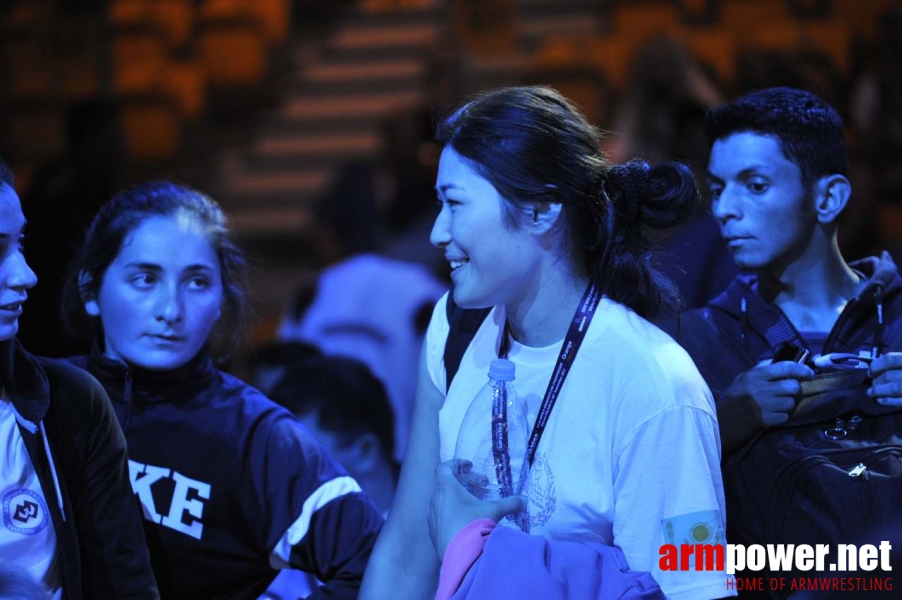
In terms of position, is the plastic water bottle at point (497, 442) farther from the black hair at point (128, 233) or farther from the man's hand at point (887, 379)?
the black hair at point (128, 233)

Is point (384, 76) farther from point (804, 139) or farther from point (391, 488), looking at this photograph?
point (804, 139)

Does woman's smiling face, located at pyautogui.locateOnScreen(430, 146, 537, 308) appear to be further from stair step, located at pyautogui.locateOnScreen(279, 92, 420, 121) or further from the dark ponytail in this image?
stair step, located at pyautogui.locateOnScreen(279, 92, 420, 121)

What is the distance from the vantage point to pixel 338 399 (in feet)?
9.18

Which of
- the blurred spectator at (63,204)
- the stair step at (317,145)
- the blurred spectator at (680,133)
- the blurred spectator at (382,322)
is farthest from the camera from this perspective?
the stair step at (317,145)

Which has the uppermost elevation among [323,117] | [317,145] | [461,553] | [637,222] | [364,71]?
[364,71]

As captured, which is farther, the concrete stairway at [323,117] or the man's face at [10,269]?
the concrete stairway at [323,117]

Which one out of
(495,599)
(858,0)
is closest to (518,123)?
(495,599)

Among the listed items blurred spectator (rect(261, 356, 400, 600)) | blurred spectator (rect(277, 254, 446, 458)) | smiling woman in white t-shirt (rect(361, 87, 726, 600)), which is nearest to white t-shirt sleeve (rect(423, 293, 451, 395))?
smiling woman in white t-shirt (rect(361, 87, 726, 600))

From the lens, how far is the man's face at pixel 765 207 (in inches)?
84.4

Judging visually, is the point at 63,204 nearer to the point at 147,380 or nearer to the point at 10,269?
A: the point at 147,380

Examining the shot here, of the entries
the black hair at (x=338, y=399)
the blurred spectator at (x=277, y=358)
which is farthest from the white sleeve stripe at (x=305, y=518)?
the blurred spectator at (x=277, y=358)

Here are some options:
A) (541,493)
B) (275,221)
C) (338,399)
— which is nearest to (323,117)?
(275,221)

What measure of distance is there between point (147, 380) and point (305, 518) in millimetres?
409

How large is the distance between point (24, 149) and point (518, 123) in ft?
13.2
